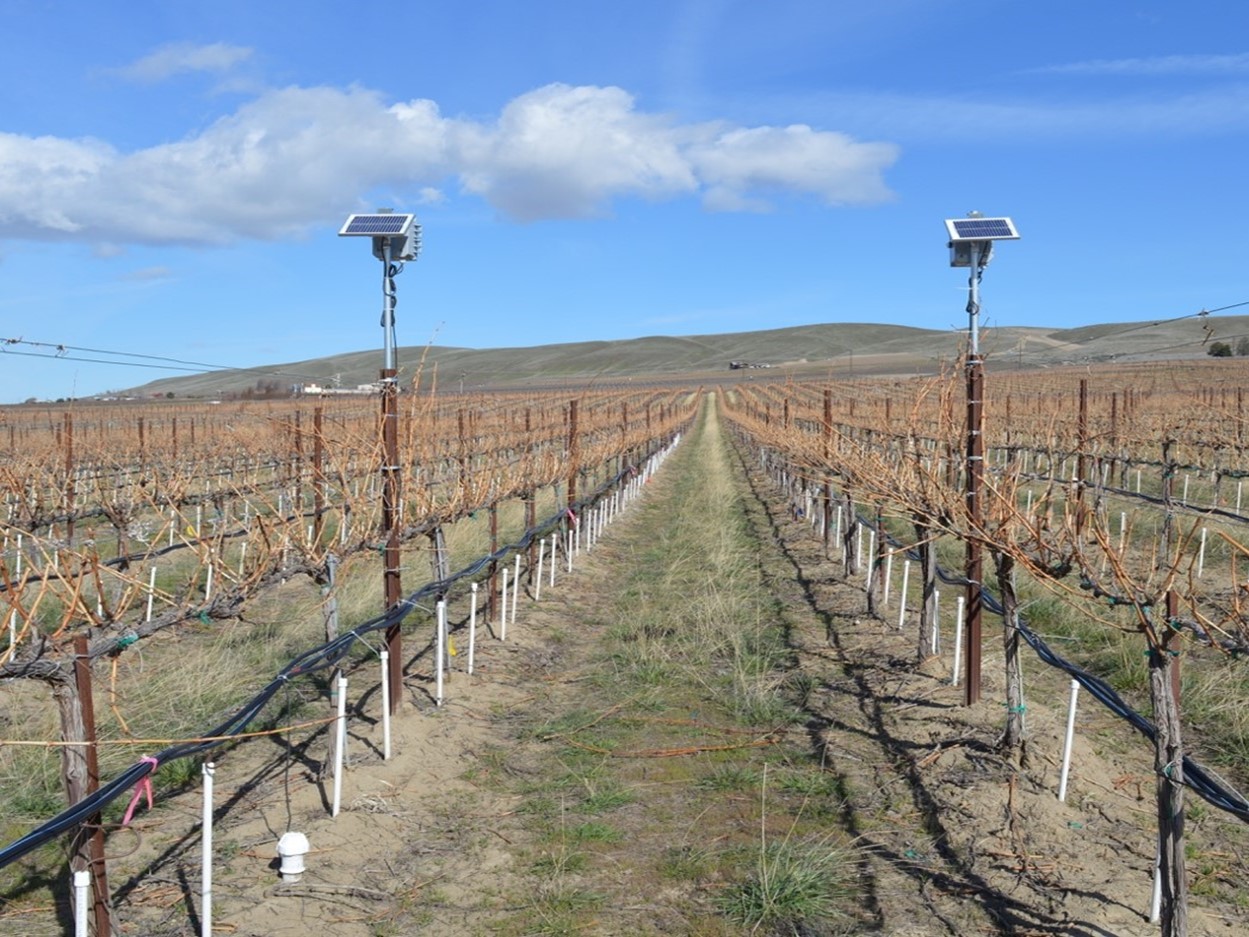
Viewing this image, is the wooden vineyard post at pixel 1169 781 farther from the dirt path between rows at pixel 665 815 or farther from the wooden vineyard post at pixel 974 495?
the wooden vineyard post at pixel 974 495

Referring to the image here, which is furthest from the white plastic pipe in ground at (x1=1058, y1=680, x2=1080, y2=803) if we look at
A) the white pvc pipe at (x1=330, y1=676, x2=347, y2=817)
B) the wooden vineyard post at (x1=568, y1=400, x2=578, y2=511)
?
the wooden vineyard post at (x1=568, y1=400, x2=578, y2=511)

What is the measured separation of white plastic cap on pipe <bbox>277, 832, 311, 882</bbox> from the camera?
4.76 metres

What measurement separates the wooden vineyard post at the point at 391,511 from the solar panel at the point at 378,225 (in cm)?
88

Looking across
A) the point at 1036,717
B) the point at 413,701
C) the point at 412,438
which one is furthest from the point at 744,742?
the point at 412,438

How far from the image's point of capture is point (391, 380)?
6973mm

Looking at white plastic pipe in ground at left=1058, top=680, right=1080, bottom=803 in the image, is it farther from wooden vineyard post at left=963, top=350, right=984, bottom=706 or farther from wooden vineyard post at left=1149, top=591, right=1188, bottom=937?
wooden vineyard post at left=1149, top=591, right=1188, bottom=937

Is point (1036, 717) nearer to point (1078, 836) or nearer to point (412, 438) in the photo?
point (1078, 836)

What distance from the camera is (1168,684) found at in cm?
371

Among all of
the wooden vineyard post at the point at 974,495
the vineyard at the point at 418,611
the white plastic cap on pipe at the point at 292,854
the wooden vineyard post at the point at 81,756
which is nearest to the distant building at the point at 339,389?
the vineyard at the point at 418,611

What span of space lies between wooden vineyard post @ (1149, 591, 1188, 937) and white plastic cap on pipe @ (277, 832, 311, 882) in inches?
138

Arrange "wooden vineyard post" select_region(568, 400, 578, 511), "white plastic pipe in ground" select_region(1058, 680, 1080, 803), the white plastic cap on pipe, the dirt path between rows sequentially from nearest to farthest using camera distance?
the dirt path between rows
the white plastic cap on pipe
"white plastic pipe in ground" select_region(1058, 680, 1080, 803)
"wooden vineyard post" select_region(568, 400, 578, 511)

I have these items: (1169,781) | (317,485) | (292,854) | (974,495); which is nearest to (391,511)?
(292,854)

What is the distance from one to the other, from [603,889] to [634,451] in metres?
17.5

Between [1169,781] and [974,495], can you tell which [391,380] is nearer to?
[974,495]
